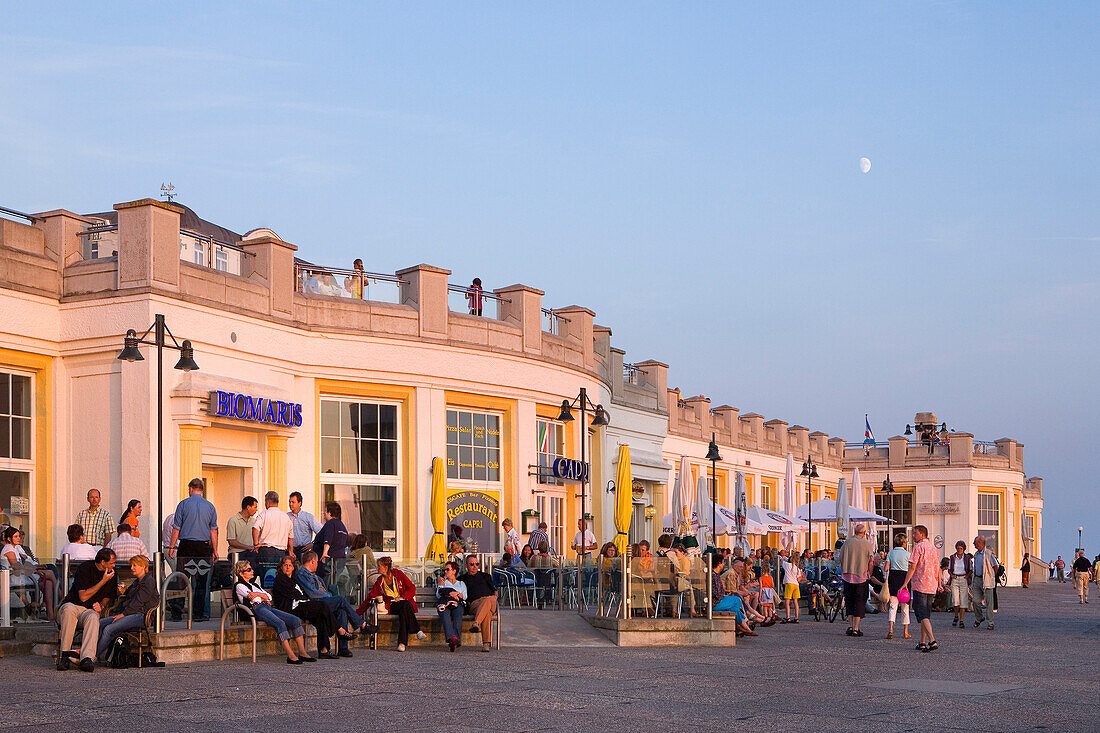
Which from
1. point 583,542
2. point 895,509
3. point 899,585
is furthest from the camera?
point 895,509

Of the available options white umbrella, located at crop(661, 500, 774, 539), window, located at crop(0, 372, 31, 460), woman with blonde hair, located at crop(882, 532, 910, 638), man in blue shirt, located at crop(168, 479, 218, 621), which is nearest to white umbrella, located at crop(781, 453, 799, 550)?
white umbrella, located at crop(661, 500, 774, 539)

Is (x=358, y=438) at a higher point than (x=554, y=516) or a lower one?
higher

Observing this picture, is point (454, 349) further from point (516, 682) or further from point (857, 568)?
point (516, 682)

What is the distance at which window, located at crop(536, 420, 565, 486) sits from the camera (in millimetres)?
31125

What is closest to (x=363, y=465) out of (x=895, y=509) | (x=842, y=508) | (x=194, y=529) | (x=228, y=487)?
(x=228, y=487)

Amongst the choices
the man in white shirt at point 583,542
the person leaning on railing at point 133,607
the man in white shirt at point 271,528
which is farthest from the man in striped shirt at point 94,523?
the man in white shirt at point 583,542

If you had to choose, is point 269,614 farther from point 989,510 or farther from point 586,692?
point 989,510

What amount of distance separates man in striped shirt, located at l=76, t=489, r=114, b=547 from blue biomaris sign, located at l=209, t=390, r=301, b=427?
492cm

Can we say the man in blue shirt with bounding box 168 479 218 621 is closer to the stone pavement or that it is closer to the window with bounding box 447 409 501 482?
the stone pavement

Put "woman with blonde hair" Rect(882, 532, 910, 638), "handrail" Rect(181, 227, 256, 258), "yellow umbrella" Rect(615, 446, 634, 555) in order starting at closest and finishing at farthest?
"woman with blonde hair" Rect(882, 532, 910, 638) → "handrail" Rect(181, 227, 256, 258) → "yellow umbrella" Rect(615, 446, 634, 555)

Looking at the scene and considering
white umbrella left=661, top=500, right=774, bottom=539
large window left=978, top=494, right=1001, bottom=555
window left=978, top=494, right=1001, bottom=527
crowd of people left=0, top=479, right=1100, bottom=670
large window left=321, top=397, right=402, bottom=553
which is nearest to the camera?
crowd of people left=0, top=479, right=1100, bottom=670

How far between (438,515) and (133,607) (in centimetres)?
1202

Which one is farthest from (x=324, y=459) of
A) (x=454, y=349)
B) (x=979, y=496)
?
(x=979, y=496)

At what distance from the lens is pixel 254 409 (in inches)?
963
